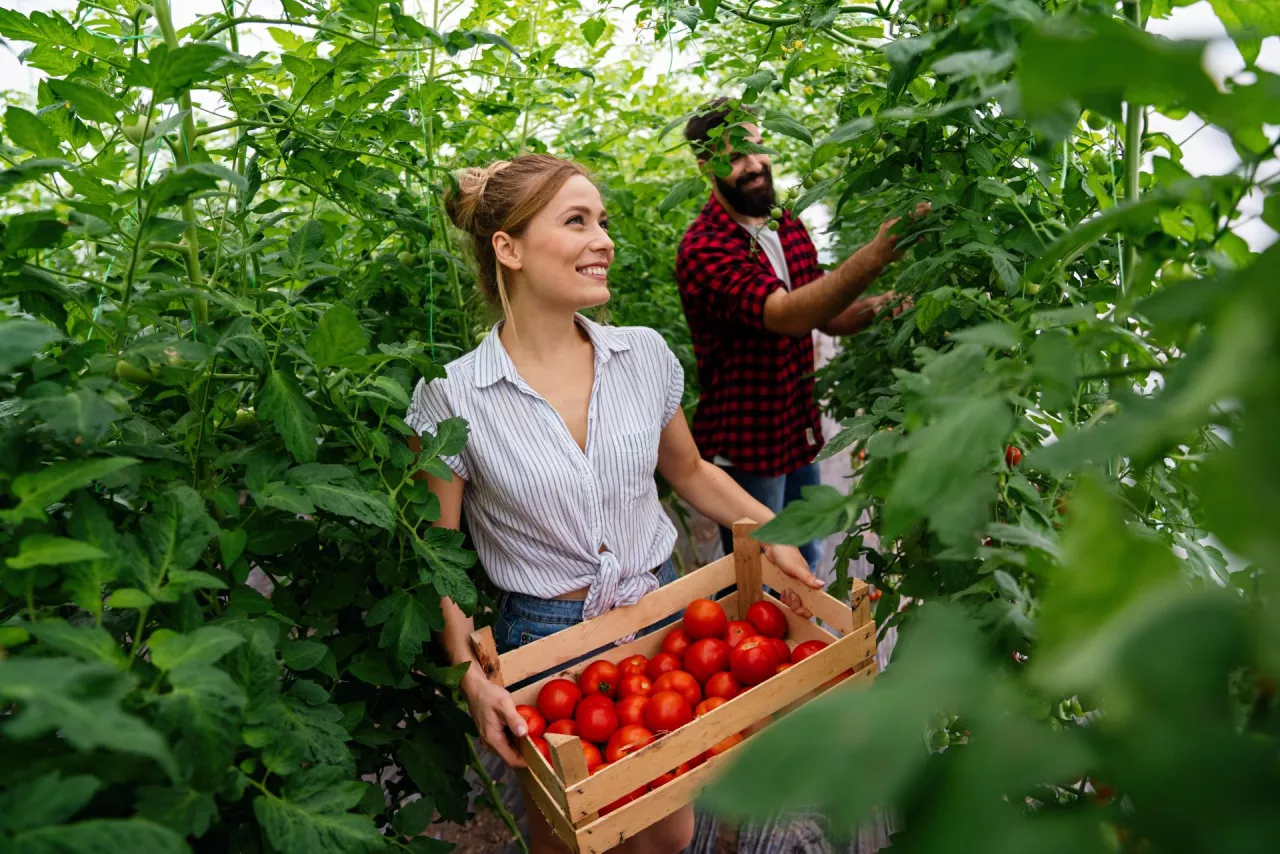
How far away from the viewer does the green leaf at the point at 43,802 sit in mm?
529

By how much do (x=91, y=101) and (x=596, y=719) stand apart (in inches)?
45.1

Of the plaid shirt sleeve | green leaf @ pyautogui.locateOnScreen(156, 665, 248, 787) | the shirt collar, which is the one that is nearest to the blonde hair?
the shirt collar

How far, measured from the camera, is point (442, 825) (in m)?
2.28

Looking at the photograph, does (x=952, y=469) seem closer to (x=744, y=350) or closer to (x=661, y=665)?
(x=661, y=665)

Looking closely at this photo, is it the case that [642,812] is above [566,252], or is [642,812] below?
below

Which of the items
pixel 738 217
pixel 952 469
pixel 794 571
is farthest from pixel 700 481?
pixel 952 469

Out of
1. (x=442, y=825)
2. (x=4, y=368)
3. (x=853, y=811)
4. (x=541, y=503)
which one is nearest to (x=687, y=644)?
(x=541, y=503)

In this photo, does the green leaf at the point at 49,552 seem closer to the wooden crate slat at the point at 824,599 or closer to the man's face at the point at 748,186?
the wooden crate slat at the point at 824,599

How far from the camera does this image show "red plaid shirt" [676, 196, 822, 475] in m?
2.53

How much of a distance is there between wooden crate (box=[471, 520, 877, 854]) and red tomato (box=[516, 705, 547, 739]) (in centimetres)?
3

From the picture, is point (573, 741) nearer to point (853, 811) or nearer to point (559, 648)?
point (559, 648)

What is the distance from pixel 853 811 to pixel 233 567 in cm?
91

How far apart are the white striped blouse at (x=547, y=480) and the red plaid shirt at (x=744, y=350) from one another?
0.82m

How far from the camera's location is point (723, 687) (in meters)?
1.51
